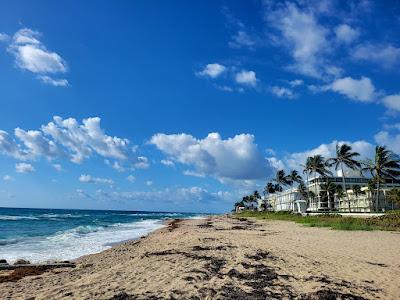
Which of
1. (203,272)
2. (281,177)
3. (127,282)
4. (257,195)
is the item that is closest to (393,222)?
(203,272)

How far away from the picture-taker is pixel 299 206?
92.6 metres

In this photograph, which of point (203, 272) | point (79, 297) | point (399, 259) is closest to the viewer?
point (79, 297)

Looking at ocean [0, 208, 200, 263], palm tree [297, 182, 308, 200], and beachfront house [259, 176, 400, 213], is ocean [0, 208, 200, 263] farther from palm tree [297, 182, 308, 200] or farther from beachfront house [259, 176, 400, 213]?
palm tree [297, 182, 308, 200]

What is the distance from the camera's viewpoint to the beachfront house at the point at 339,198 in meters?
75.6

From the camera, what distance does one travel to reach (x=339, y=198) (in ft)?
280

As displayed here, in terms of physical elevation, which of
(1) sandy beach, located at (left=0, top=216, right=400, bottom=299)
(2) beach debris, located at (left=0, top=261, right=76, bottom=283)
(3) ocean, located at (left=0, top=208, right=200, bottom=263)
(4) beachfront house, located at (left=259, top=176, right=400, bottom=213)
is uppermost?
(4) beachfront house, located at (left=259, top=176, right=400, bottom=213)

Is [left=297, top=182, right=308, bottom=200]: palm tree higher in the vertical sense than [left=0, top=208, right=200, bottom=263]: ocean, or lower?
higher

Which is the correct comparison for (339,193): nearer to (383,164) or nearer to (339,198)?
(339,198)

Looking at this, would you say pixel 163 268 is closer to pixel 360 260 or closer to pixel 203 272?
pixel 203 272

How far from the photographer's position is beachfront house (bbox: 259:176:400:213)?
75.6 metres

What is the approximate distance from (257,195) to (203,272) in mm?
139908

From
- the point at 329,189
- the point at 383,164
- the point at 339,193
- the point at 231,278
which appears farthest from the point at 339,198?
the point at 231,278

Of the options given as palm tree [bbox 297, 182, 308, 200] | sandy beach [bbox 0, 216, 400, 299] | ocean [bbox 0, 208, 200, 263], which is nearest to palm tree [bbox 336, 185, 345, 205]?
palm tree [bbox 297, 182, 308, 200]

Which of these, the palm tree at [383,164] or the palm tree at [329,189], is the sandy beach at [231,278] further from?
the palm tree at [329,189]
